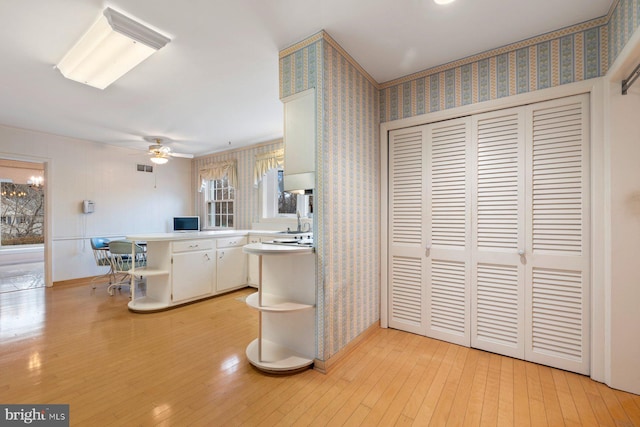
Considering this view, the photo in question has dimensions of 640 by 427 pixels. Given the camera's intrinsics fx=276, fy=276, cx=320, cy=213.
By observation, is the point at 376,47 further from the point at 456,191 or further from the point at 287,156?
the point at 456,191

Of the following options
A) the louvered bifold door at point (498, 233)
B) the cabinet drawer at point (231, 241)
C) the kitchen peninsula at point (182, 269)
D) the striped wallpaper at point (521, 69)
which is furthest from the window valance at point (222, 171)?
the louvered bifold door at point (498, 233)

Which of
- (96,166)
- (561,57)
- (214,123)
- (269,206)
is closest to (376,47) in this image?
(561,57)

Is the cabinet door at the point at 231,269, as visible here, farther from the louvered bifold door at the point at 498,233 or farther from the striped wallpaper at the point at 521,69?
the louvered bifold door at the point at 498,233

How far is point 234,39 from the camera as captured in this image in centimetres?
230

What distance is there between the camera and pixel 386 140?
3.01 metres

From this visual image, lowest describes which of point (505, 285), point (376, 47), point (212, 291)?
point (212, 291)

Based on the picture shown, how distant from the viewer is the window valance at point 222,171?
5.86 metres

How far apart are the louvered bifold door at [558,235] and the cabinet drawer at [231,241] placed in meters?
3.83

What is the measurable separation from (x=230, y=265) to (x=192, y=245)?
0.78m

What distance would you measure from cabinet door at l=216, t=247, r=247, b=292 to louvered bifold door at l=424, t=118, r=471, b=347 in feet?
9.91

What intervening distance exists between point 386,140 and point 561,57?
4.94 ft

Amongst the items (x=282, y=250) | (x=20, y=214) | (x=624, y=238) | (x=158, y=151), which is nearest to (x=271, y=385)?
(x=282, y=250)

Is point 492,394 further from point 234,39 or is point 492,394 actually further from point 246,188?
point 246,188

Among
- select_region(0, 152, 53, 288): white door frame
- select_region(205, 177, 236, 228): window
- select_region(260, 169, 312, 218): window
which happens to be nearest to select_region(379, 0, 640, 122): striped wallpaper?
select_region(260, 169, 312, 218): window
